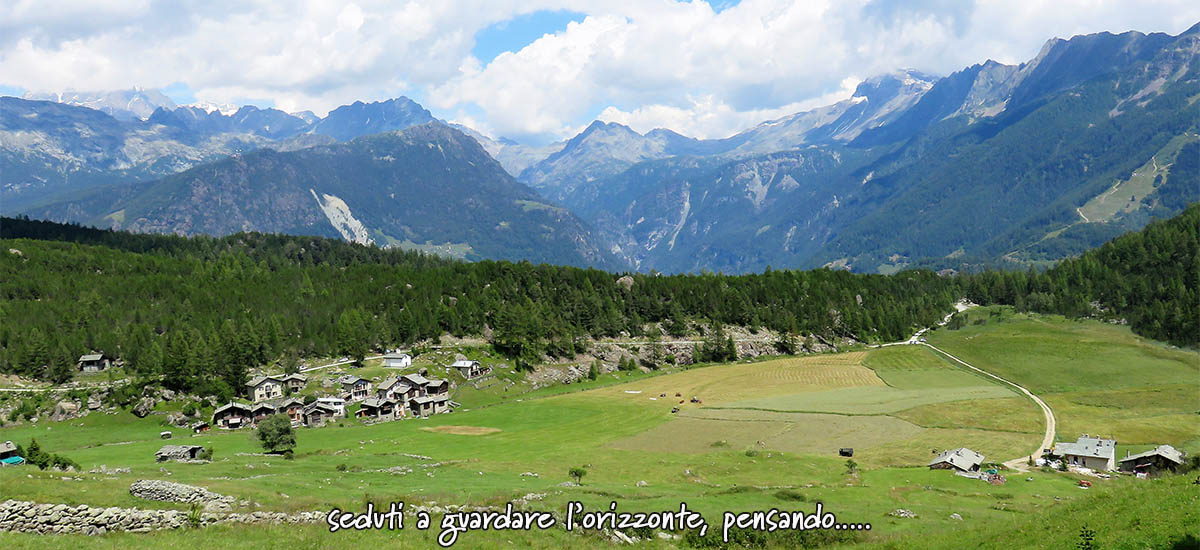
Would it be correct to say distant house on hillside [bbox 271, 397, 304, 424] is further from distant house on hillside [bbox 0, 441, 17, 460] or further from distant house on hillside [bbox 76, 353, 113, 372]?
distant house on hillside [bbox 76, 353, 113, 372]

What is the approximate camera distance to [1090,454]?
254ft

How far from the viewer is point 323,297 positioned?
192625mm

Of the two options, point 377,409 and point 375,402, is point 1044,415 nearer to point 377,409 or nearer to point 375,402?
point 377,409

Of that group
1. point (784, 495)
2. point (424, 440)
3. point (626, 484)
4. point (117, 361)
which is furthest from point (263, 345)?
point (784, 495)

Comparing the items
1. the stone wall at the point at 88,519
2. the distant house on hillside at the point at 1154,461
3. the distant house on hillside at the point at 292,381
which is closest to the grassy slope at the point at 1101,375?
the distant house on hillside at the point at 1154,461

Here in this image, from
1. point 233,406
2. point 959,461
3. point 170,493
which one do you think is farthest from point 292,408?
point 959,461

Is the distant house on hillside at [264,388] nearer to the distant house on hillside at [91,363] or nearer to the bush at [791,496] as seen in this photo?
the distant house on hillside at [91,363]

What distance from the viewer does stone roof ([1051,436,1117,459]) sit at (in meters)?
77.4

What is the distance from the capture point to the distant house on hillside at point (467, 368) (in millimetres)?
151375

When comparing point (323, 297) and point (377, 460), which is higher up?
point (323, 297)

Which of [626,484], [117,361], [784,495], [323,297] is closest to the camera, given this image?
[784,495]

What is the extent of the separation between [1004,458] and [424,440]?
75.3 meters

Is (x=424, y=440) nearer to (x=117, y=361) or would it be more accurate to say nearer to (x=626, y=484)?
(x=626, y=484)

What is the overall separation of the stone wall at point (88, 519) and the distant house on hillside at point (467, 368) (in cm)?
11380
